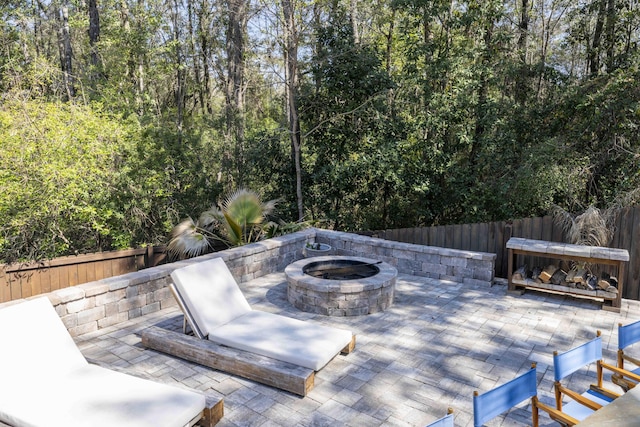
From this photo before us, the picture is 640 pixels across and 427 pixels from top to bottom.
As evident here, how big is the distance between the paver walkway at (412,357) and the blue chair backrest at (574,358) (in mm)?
726

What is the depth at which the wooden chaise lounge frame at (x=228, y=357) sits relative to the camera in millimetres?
3863

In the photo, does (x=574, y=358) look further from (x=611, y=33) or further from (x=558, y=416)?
(x=611, y=33)

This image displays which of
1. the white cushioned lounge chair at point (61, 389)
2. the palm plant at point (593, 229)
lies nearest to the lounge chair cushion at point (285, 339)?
the white cushioned lounge chair at point (61, 389)

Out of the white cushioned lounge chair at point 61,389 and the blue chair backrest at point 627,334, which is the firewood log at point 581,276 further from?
the white cushioned lounge chair at point 61,389

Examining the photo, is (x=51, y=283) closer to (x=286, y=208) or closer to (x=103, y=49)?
(x=286, y=208)

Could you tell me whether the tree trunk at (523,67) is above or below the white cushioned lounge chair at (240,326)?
above

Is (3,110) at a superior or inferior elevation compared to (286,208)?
superior

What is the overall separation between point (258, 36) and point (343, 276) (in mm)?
12802

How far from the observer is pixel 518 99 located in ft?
36.5

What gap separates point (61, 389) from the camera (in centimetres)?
328

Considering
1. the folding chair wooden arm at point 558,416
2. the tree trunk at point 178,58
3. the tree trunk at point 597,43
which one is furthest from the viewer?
the tree trunk at point 178,58

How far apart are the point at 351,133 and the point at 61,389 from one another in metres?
9.45

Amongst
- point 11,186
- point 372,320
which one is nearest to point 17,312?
point 372,320

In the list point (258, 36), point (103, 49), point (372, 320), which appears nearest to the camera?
point (372, 320)
